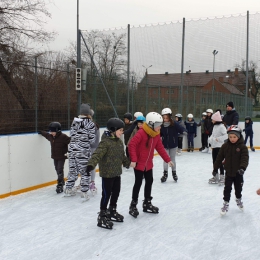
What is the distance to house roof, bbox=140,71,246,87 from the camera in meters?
11.5

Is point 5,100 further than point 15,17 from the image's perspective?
No

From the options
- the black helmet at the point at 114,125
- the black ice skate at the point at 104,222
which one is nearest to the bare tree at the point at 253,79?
the black helmet at the point at 114,125

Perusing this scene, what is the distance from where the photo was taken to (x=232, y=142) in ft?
14.3

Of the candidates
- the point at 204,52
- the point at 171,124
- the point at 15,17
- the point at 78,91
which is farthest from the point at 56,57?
the point at 204,52

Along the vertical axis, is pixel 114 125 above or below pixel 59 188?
above

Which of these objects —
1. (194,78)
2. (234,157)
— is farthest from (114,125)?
(194,78)

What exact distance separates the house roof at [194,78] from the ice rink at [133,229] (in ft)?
20.4

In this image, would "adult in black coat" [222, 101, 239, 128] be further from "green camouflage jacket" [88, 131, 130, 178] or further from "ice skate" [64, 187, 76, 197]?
"green camouflage jacket" [88, 131, 130, 178]

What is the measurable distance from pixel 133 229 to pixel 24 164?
2762 mm

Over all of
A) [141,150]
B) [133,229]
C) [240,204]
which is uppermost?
[141,150]

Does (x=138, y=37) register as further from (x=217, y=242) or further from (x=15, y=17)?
(x=217, y=242)

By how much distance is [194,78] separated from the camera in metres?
12.8

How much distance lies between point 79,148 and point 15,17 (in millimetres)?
7073

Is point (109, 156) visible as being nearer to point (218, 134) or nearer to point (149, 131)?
point (149, 131)
